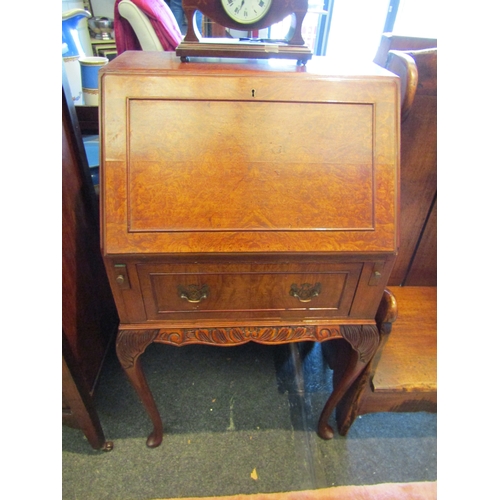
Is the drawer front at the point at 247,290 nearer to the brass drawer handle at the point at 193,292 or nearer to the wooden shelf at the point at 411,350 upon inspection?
the brass drawer handle at the point at 193,292

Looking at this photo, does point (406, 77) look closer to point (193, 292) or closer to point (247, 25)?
point (247, 25)

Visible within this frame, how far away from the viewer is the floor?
1.10 m

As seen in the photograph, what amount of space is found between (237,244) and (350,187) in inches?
11.2

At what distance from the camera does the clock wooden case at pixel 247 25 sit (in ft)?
2.60

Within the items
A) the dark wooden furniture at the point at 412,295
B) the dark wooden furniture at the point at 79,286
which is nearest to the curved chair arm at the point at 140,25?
the dark wooden furniture at the point at 79,286

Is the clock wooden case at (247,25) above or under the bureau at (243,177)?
above

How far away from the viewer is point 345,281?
83 centimetres

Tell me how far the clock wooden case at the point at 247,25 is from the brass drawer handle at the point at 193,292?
0.56m

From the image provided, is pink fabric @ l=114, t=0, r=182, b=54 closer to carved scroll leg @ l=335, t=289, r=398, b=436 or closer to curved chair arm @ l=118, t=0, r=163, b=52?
curved chair arm @ l=118, t=0, r=163, b=52

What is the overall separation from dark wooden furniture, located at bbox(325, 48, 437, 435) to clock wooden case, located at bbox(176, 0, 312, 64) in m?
0.27

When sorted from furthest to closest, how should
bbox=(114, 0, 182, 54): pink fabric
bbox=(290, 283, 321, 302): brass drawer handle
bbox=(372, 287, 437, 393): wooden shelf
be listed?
bbox=(114, 0, 182, 54): pink fabric
bbox=(372, 287, 437, 393): wooden shelf
bbox=(290, 283, 321, 302): brass drawer handle

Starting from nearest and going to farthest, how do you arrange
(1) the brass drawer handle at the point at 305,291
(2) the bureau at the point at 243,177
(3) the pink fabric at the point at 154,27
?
(2) the bureau at the point at 243,177
(1) the brass drawer handle at the point at 305,291
(3) the pink fabric at the point at 154,27

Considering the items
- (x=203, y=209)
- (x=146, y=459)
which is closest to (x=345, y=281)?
(x=203, y=209)

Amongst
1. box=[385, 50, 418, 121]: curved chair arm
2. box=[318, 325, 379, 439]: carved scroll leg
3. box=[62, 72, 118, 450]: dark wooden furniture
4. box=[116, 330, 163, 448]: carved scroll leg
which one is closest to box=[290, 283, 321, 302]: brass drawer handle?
box=[318, 325, 379, 439]: carved scroll leg
